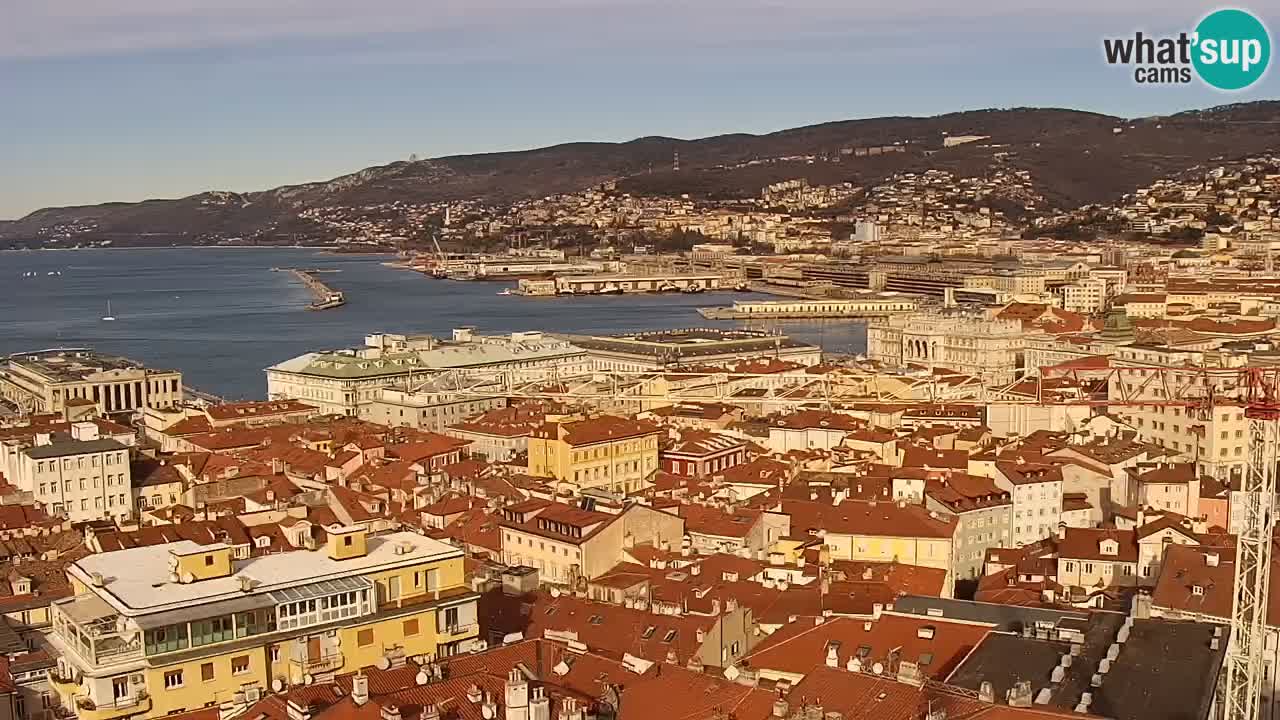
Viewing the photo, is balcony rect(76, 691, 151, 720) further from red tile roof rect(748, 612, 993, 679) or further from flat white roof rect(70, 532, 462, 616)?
red tile roof rect(748, 612, 993, 679)

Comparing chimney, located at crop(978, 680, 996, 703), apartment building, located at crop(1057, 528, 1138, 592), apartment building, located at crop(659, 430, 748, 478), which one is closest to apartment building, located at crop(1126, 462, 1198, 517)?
apartment building, located at crop(1057, 528, 1138, 592)

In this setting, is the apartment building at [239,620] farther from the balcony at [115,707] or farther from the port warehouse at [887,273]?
the port warehouse at [887,273]

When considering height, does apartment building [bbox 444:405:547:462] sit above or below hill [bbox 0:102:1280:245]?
below

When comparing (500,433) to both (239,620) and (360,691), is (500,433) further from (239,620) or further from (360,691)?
(360,691)

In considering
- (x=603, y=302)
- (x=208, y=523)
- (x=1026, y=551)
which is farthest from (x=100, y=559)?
(x=603, y=302)

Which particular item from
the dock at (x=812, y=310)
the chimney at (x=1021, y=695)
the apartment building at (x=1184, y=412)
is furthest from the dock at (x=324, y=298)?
the chimney at (x=1021, y=695)

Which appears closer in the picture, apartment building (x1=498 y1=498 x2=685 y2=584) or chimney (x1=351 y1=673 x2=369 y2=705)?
chimney (x1=351 y1=673 x2=369 y2=705)
